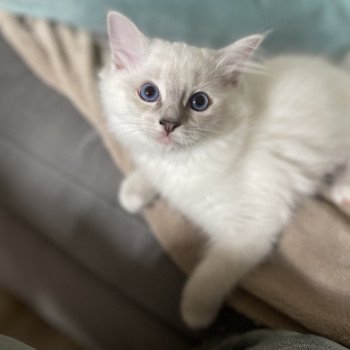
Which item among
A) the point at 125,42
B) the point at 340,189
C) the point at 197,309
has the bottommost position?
the point at 197,309

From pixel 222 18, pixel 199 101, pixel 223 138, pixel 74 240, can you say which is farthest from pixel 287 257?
pixel 222 18

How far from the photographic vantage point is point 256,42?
940 millimetres

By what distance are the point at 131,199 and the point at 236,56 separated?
0.44 meters

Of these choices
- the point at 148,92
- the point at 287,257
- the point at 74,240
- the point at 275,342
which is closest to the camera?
the point at 275,342

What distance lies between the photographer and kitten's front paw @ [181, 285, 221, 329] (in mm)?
1043

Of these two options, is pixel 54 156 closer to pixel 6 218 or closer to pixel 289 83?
pixel 6 218

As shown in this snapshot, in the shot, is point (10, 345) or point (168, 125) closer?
point (10, 345)

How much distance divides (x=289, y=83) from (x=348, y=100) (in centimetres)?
18

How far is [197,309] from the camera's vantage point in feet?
3.43

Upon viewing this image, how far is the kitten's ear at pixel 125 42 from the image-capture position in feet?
3.10

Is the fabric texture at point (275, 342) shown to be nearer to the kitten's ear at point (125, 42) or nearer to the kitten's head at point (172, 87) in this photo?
the kitten's head at point (172, 87)

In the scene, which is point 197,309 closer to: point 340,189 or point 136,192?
point 136,192

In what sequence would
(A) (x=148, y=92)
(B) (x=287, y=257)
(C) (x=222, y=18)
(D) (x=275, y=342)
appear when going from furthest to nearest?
(C) (x=222, y=18)
(B) (x=287, y=257)
(A) (x=148, y=92)
(D) (x=275, y=342)

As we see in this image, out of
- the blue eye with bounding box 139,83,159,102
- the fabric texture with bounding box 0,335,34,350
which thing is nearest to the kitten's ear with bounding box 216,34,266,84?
the blue eye with bounding box 139,83,159,102
